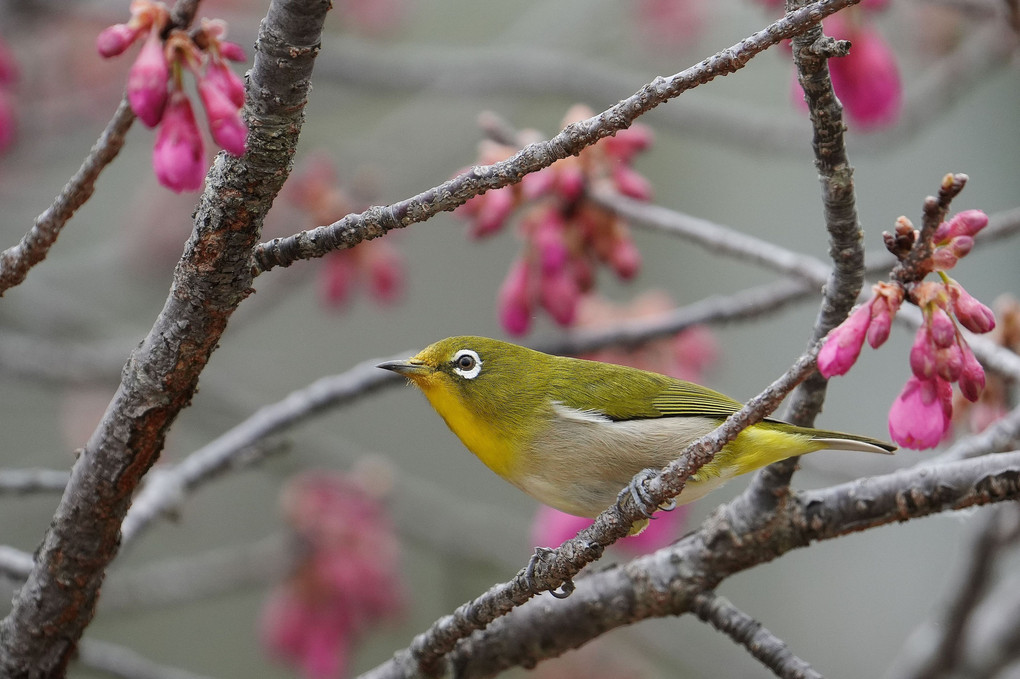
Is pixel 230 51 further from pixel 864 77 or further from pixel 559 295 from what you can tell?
pixel 864 77

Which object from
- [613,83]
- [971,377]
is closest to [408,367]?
[971,377]

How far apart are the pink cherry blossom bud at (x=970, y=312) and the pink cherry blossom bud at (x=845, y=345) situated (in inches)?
5.9

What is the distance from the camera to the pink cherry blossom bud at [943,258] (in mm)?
1608

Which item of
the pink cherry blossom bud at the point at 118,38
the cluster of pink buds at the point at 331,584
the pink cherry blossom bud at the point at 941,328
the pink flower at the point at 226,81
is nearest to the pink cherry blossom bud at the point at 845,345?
the pink cherry blossom bud at the point at 941,328

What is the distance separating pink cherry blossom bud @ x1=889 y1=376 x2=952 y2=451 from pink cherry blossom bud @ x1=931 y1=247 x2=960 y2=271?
233 mm

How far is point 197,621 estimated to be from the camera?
7.64 m

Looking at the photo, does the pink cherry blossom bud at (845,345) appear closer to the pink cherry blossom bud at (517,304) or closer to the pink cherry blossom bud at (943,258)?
the pink cherry blossom bud at (943,258)

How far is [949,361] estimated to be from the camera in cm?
170

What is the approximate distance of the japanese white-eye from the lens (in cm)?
248

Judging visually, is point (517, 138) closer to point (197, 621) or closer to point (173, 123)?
point (173, 123)

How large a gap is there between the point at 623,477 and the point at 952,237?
1205 mm

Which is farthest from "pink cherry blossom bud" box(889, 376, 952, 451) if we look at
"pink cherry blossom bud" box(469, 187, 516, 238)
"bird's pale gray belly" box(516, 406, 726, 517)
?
"pink cherry blossom bud" box(469, 187, 516, 238)

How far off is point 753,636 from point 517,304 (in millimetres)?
1559

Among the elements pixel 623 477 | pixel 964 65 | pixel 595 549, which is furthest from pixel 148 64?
pixel 964 65
